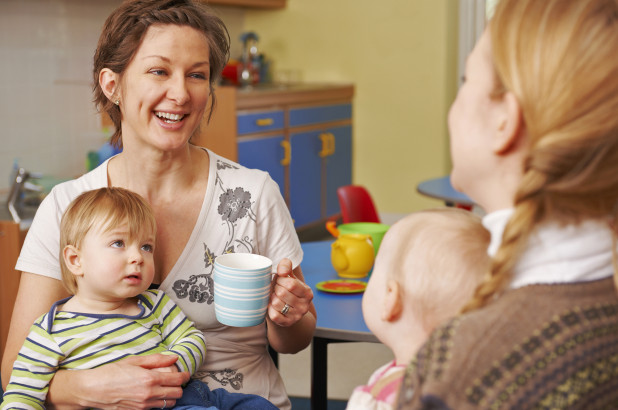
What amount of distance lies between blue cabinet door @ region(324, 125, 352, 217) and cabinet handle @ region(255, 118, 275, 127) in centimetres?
73

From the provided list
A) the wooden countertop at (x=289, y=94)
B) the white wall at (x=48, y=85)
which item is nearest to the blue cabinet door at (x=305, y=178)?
the wooden countertop at (x=289, y=94)

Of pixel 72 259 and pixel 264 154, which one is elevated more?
pixel 72 259

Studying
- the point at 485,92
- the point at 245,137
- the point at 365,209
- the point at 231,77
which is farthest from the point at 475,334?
the point at 231,77

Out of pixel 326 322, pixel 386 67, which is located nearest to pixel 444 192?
pixel 326 322

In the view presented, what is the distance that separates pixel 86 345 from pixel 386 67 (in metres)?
4.61

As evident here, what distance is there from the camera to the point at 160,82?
155 centimetres

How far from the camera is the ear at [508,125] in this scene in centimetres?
81

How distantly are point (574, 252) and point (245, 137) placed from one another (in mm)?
4029

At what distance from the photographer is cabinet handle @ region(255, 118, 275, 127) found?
4830 mm

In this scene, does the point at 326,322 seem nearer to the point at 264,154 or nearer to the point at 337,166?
the point at 264,154

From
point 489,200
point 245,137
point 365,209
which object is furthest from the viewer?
point 245,137

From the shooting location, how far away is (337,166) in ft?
18.8

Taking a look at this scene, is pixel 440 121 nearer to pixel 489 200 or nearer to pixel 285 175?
pixel 285 175

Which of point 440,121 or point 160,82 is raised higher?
point 160,82
